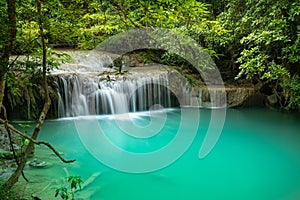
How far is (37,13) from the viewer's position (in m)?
2.30

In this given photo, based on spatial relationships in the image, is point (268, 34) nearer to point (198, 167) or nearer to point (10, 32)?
point (198, 167)

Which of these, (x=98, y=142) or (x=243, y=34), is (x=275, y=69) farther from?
(x=98, y=142)

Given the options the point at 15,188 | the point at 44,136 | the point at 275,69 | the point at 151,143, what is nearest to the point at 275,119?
the point at 275,69

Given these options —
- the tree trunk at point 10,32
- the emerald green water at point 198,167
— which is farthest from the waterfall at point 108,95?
the tree trunk at point 10,32

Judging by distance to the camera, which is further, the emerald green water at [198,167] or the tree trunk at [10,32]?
the emerald green water at [198,167]

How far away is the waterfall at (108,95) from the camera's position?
7.25 metres

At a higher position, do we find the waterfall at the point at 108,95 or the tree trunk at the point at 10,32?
the tree trunk at the point at 10,32

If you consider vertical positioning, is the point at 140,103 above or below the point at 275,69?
below

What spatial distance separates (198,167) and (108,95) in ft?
12.9

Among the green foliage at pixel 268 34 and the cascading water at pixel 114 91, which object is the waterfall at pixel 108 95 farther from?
the green foliage at pixel 268 34

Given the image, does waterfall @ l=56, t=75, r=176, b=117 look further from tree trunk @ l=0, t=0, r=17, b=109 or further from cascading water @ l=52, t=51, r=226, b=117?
tree trunk @ l=0, t=0, r=17, b=109

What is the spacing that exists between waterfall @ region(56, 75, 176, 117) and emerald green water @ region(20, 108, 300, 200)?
597 mm

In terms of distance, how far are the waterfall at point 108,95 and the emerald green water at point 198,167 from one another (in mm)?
597

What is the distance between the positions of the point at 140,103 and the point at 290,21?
4350 mm
